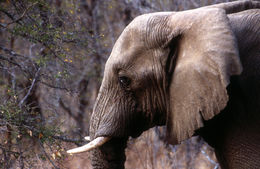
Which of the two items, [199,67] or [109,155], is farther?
[109,155]

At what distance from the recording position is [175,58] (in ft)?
7.19

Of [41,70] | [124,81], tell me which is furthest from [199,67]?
[41,70]

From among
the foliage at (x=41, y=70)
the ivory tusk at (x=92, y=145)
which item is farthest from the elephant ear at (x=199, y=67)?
the foliage at (x=41, y=70)

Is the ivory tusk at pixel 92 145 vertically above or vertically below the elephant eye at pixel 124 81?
below

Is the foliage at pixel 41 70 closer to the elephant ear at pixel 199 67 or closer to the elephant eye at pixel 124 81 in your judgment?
the elephant eye at pixel 124 81

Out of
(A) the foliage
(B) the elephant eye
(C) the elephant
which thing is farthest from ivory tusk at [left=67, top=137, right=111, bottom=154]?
(A) the foliage

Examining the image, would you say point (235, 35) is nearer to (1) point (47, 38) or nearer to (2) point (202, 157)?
(1) point (47, 38)

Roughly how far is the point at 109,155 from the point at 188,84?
0.69 m

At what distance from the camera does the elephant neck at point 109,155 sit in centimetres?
244

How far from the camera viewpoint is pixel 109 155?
2438 millimetres

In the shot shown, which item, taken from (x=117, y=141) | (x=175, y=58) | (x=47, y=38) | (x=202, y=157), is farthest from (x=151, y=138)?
(x=175, y=58)

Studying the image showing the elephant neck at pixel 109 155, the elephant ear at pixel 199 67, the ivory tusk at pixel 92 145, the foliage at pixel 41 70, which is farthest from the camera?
the foliage at pixel 41 70

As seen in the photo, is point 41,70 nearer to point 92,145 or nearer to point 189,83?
point 92,145

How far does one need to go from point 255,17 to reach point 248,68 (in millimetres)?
267
